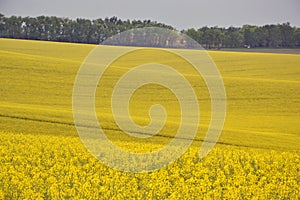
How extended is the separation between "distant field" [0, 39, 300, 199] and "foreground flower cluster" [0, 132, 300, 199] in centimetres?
2

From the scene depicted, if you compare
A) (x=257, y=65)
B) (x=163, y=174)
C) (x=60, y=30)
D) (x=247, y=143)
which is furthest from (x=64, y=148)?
(x=60, y=30)

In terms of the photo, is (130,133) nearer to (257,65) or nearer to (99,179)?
(99,179)

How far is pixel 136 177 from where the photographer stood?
12.9 meters

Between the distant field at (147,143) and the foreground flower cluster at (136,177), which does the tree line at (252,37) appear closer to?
the distant field at (147,143)

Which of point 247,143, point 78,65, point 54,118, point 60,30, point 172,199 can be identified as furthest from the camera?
point 60,30

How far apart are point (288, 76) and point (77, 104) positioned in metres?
22.3

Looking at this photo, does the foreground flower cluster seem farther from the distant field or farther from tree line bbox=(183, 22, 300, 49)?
tree line bbox=(183, 22, 300, 49)

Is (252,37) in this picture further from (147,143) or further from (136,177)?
(136,177)

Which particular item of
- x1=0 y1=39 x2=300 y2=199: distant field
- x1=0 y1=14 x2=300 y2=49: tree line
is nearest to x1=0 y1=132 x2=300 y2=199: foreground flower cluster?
x1=0 y1=39 x2=300 y2=199: distant field

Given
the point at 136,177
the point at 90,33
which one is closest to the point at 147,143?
the point at 136,177

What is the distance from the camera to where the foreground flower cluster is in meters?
10.8

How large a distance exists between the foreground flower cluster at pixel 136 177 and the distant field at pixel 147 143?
22 millimetres

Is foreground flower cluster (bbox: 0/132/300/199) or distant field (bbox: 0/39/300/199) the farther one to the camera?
distant field (bbox: 0/39/300/199)

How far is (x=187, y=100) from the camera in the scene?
3244 cm
